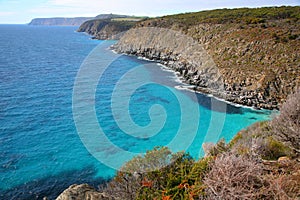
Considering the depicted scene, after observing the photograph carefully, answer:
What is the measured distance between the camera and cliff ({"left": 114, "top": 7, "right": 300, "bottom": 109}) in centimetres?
4266

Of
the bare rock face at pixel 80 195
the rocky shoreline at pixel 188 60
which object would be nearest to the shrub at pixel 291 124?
the bare rock face at pixel 80 195

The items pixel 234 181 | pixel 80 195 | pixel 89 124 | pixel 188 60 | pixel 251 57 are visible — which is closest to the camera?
pixel 234 181

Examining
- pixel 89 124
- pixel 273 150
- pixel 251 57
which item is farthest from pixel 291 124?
pixel 251 57

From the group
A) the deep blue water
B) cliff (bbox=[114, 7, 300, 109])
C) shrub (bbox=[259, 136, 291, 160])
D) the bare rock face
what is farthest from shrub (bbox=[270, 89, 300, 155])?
cliff (bbox=[114, 7, 300, 109])

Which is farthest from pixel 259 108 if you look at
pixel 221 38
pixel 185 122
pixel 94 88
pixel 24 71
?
pixel 24 71

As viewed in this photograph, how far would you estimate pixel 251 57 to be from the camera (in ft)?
167

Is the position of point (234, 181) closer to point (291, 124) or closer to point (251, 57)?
point (291, 124)

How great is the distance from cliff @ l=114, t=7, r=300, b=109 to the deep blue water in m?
4.85

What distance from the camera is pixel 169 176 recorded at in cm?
1215

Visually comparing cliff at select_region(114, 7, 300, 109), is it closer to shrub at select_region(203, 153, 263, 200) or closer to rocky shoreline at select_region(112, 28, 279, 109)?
rocky shoreline at select_region(112, 28, 279, 109)

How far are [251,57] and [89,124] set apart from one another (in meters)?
35.5

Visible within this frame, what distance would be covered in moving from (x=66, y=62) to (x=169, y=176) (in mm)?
73495

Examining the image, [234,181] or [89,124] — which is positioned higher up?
[234,181]

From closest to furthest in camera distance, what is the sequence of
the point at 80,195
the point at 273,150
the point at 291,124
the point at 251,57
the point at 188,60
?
the point at 80,195 < the point at 291,124 < the point at 273,150 < the point at 251,57 < the point at 188,60
